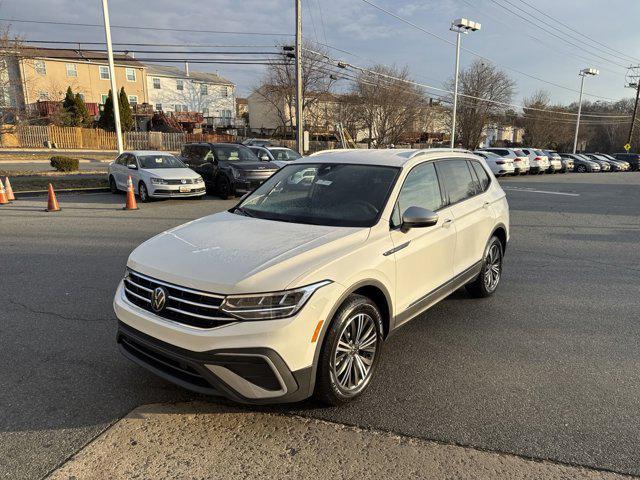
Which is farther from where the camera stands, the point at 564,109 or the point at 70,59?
the point at 564,109

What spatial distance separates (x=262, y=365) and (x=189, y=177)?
11.8 meters

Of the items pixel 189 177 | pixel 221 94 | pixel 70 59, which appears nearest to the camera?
pixel 189 177

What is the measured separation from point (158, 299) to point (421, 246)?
2.12 m

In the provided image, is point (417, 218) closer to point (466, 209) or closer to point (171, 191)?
point (466, 209)

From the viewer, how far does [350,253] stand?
9.93 feet

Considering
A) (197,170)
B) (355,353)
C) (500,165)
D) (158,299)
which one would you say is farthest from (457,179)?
(500,165)

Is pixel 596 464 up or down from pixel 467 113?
down

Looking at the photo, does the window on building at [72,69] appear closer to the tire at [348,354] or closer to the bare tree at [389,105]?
the bare tree at [389,105]

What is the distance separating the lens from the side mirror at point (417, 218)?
3399 mm

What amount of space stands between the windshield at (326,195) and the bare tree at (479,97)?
56369 millimetres

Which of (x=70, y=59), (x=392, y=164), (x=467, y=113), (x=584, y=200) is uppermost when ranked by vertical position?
(x=70, y=59)

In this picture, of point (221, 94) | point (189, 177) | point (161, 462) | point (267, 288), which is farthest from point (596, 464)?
point (221, 94)

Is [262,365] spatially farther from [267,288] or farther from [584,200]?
[584,200]

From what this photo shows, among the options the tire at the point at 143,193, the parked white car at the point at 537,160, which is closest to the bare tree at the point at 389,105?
the parked white car at the point at 537,160
